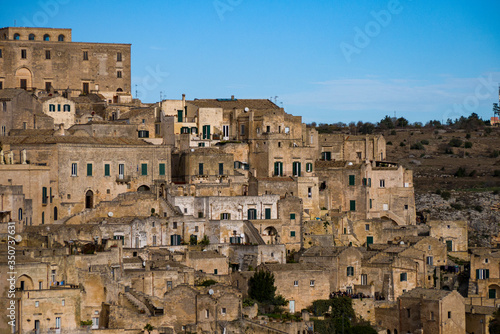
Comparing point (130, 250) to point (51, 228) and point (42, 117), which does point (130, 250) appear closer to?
A: point (51, 228)

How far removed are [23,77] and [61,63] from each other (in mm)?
2792

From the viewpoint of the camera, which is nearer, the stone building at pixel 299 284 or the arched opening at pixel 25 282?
the arched opening at pixel 25 282

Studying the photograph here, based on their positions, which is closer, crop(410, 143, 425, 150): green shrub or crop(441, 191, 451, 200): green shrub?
crop(441, 191, 451, 200): green shrub

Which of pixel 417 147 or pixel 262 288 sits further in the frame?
pixel 417 147


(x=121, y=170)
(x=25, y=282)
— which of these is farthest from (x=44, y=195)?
(x=25, y=282)

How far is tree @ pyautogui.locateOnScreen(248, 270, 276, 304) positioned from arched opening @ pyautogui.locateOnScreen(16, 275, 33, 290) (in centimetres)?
1125

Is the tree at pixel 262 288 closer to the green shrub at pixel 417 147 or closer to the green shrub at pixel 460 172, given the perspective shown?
the green shrub at pixel 460 172

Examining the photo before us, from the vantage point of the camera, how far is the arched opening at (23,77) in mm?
73500

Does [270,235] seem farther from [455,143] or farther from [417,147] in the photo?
[455,143]

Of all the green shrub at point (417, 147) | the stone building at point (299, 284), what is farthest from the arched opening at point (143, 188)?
the green shrub at point (417, 147)

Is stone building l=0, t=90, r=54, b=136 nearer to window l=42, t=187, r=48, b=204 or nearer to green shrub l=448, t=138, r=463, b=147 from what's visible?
window l=42, t=187, r=48, b=204

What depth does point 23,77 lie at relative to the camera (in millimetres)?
73625

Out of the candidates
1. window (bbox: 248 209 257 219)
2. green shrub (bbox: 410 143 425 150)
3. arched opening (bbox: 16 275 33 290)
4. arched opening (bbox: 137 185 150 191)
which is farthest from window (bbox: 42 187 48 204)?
green shrub (bbox: 410 143 425 150)

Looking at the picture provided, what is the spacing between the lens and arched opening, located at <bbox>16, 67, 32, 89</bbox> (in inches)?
2894
